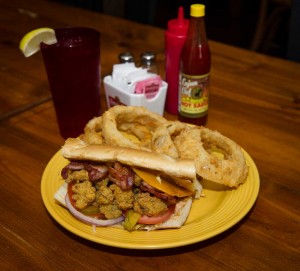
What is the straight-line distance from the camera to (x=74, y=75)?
4.48ft

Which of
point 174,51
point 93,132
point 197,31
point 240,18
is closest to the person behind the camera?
point 93,132

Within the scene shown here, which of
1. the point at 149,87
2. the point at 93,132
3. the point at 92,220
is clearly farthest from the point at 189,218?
the point at 149,87

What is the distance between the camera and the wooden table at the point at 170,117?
3.16 ft

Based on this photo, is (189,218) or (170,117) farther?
(170,117)

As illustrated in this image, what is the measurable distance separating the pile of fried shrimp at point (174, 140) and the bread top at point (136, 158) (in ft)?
0.42

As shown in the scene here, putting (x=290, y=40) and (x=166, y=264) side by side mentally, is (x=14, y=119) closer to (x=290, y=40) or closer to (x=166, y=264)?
(x=166, y=264)

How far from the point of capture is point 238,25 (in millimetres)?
5656

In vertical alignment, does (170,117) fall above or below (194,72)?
below

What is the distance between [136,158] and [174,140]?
0.90 ft

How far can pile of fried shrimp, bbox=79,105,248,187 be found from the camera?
3.70 feet

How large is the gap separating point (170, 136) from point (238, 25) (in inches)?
189

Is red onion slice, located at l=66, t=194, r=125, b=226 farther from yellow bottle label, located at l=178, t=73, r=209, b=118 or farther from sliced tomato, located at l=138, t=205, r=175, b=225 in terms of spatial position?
yellow bottle label, located at l=178, t=73, r=209, b=118

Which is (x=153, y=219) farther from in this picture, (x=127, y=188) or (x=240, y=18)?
(x=240, y=18)

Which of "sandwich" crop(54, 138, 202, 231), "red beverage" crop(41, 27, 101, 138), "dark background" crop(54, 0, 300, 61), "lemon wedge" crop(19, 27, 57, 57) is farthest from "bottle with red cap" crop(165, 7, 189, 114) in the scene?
"dark background" crop(54, 0, 300, 61)
